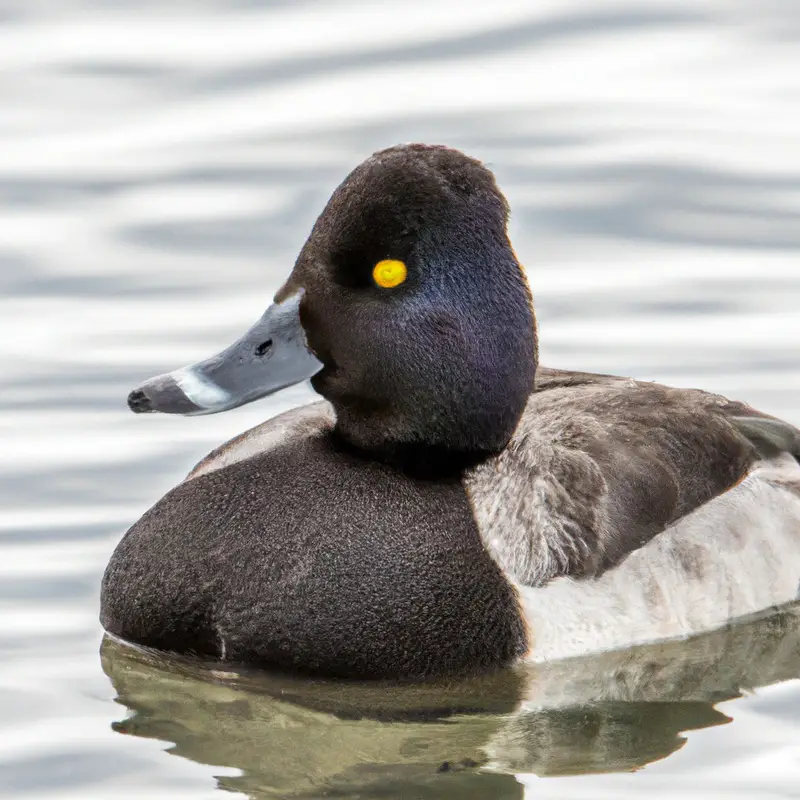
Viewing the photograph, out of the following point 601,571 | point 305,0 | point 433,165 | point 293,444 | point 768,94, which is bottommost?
point 601,571

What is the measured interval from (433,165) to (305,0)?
568cm

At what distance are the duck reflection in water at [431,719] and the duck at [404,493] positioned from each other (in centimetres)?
8

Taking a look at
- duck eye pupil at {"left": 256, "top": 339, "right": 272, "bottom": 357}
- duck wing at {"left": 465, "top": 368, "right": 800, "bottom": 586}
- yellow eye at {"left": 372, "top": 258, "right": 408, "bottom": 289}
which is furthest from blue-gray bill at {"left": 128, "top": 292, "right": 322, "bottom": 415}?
duck wing at {"left": 465, "top": 368, "right": 800, "bottom": 586}

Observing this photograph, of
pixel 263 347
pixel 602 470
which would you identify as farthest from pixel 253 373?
pixel 602 470

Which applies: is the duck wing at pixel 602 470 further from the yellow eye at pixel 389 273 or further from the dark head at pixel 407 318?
the yellow eye at pixel 389 273

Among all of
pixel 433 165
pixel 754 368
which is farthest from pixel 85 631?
pixel 754 368

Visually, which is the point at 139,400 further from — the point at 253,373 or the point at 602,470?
the point at 602,470

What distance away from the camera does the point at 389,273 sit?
6.71 m

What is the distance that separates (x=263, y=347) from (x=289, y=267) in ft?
10.4

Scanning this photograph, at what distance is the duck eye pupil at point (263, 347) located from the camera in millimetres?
6926

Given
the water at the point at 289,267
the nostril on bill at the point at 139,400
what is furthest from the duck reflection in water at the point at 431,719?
the nostril on bill at the point at 139,400

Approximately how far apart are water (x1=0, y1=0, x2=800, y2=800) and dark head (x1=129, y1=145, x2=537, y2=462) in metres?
0.87

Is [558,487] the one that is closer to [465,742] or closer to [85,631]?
[465,742]

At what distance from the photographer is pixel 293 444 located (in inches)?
280
